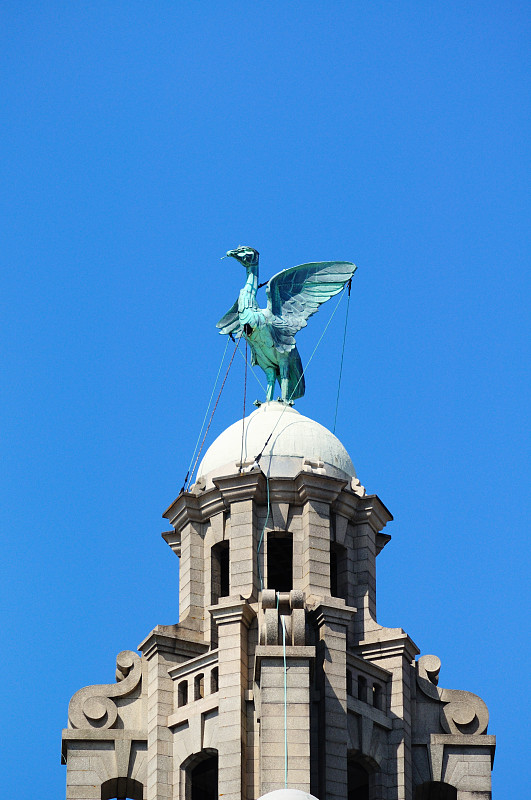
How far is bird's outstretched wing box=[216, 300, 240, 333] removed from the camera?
74.1m

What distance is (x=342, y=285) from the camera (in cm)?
7512

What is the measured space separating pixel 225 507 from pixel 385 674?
21.2 feet

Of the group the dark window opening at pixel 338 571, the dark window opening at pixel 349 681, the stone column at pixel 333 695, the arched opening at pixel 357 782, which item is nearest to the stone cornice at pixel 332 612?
the stone column at pixel 333 695

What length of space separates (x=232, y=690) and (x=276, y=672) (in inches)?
80.5

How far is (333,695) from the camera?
2635 inches

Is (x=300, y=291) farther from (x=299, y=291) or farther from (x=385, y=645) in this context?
(x=385, y=645)

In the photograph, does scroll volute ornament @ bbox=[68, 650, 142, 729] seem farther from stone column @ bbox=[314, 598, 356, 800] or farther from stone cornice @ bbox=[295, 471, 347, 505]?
stone cornice @ bbox=[295, 471, 347, 505]

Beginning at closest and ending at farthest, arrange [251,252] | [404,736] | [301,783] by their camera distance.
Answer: [301,783], [404,736], [251,252]

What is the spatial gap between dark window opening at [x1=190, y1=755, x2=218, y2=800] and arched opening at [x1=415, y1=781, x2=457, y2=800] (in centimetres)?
570

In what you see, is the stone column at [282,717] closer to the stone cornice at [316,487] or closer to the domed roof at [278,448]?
the stone cornice at [316,487]

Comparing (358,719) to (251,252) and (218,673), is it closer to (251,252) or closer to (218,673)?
(218,673)

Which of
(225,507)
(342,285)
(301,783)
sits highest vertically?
(342,285)

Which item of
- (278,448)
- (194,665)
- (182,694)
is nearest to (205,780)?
(182,694)

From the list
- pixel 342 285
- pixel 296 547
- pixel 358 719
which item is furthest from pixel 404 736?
pixel 342 285
